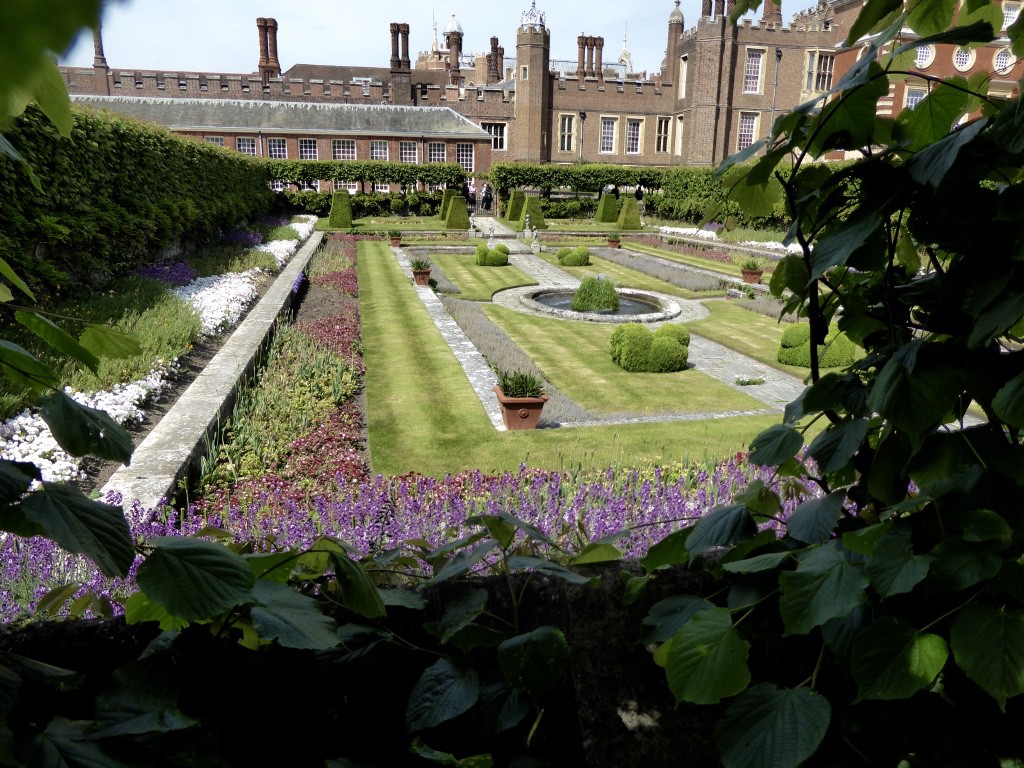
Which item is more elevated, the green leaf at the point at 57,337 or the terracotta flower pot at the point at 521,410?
the green leaf at the point at 57,337

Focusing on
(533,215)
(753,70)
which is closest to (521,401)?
(533,215)

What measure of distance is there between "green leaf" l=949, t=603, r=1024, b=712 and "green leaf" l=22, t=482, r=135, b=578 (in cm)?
120

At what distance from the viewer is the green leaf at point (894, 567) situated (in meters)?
1.11

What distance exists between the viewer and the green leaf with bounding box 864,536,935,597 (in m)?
1.11

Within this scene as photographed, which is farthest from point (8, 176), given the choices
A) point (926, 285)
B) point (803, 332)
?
point (803, 332)

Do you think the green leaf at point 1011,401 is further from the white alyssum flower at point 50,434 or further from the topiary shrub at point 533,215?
the topiary shrub at point 533,215

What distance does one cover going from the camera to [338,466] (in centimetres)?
570

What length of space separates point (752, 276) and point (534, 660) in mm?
17440

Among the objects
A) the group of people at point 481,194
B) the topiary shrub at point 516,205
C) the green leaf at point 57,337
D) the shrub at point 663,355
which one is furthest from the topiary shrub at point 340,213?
the green leaf at point 57,337

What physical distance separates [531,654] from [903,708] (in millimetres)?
857

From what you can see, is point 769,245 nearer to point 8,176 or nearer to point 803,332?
point 803,332

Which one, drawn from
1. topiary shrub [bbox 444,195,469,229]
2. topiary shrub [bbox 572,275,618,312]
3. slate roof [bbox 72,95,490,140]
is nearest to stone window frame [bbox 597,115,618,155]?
slate roof [bbox 72,95,490,140]

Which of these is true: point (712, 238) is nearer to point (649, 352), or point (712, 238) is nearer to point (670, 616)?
point (649, 352)

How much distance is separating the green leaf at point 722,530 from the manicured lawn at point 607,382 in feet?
21.7
